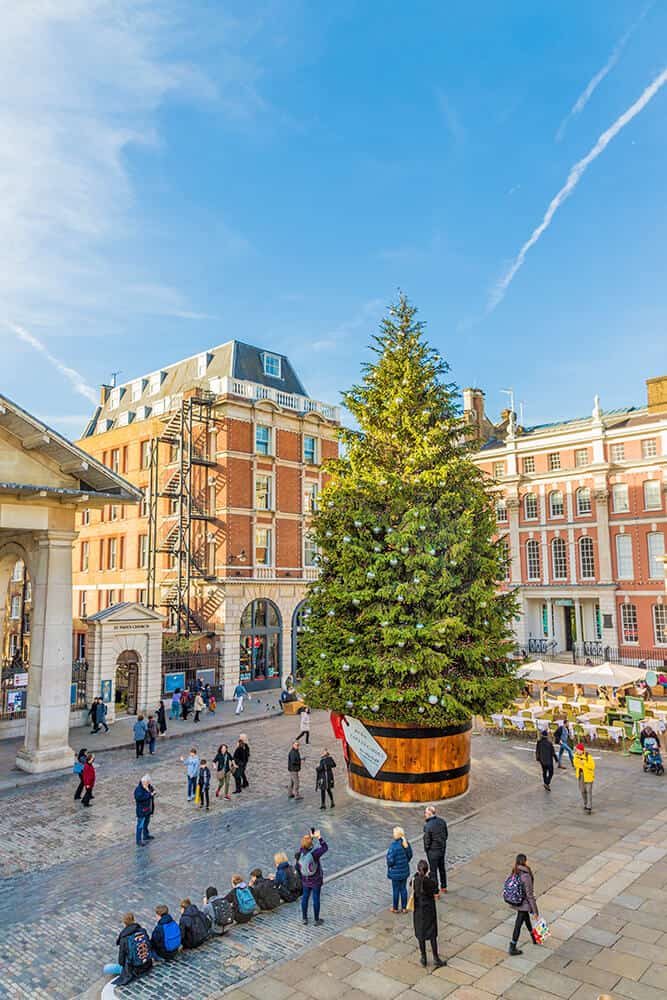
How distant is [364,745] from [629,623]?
35.2 metres

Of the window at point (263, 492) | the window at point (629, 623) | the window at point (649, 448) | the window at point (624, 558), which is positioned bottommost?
the window at point (629, 623)

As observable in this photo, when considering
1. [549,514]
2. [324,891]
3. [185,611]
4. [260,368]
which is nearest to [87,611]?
[185,611]

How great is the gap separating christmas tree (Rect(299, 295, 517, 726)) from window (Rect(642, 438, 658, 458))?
33250 mm

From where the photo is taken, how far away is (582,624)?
49.3 m

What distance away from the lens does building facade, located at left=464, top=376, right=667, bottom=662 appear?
149 ft

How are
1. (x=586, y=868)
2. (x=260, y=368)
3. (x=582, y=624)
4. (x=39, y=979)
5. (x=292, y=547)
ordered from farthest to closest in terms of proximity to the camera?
(x=582, y=624) → (x=260, y=368) → (x=292, y=547) → (x=586, y=868) → (x=39, y=979)

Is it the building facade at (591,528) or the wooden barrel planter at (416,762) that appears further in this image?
the building facade at (591,528)

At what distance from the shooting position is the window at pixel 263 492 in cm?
3822

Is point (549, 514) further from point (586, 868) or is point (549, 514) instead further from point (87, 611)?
point (586, 868)

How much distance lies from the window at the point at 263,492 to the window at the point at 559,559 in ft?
78.0

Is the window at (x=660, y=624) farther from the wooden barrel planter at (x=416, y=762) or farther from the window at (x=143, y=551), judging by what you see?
the wooden barrel planter at (x=416, y=762)

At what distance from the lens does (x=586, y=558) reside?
160 feet

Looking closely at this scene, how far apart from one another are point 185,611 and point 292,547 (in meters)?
7.21

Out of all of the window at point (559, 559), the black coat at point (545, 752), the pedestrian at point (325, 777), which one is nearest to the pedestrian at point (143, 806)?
the pedestrian at point (325, 777)
